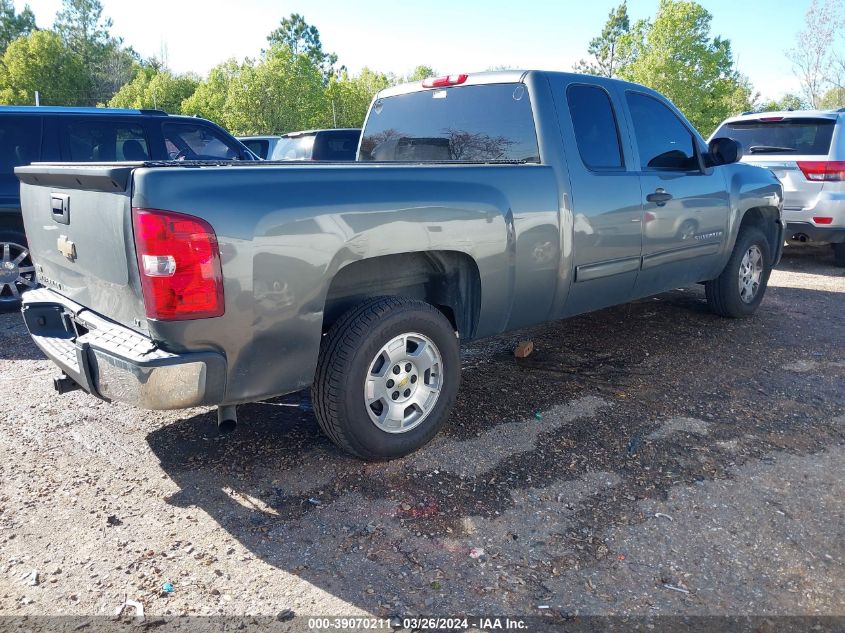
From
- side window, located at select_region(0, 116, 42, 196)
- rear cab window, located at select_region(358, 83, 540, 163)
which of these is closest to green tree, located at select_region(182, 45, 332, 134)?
side window, located at select_region(0, 116, 42, 196)

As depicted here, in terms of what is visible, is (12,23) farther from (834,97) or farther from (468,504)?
(468,504)

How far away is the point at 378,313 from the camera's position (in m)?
3.23

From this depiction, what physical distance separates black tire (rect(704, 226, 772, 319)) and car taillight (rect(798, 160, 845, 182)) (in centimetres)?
293

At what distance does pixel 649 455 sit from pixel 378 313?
159cm

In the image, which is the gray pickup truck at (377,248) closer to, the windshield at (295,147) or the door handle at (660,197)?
the door handle at (660,197)

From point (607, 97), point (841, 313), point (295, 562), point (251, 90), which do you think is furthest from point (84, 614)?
point (251, 90)

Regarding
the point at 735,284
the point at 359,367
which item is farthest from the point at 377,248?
the point at 735,284

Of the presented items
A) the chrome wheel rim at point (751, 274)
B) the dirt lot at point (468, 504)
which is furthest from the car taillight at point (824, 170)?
the dirt lot at point (468, 504)

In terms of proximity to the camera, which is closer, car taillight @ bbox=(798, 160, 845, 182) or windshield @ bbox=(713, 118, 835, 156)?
car taillight @ bbox=(798, 160, 845, 182)

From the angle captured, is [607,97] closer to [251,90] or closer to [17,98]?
[251,90]

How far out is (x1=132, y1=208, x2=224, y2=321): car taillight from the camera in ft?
8.46

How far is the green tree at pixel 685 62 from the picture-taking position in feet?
82.7

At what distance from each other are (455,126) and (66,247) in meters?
2.41

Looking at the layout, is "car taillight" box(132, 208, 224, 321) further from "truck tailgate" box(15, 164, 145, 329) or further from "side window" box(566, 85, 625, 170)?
"side window" box(566, 85, 625, 170)
